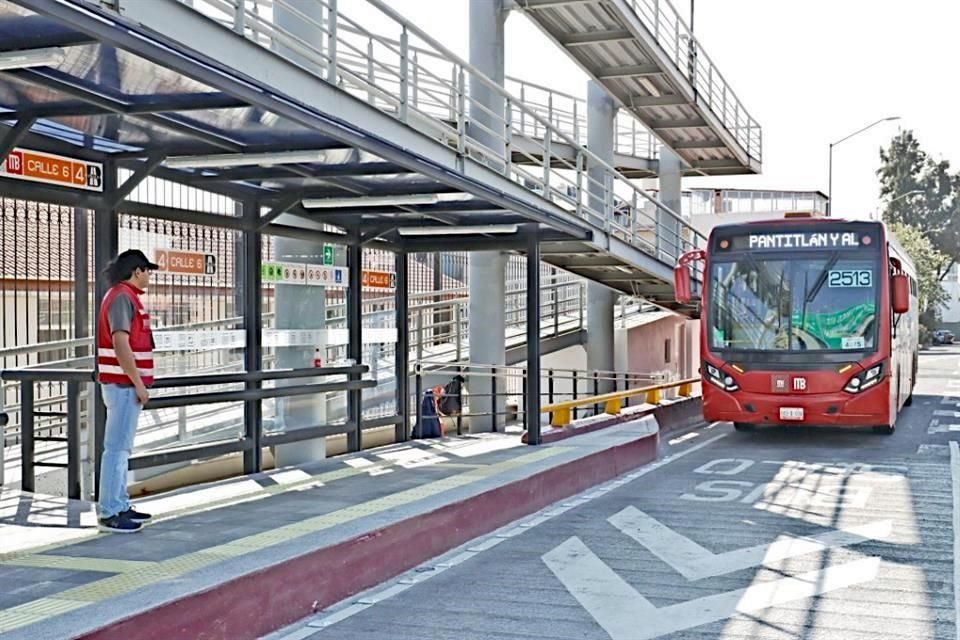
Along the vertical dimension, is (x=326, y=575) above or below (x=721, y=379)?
below

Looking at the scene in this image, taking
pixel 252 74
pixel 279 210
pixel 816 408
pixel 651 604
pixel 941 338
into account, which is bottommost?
pixel 651 604

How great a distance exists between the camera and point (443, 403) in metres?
19.4

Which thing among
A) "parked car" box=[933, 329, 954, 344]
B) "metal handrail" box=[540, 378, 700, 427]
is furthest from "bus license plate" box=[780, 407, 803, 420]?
"parked car" box=[933, 329, 954, 344]

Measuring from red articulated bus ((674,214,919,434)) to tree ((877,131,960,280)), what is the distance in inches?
3800

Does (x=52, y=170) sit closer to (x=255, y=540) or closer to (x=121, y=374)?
(x=121, y=374)

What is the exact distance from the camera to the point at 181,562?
272 inches

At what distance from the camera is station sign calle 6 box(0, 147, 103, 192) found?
8.30 metres

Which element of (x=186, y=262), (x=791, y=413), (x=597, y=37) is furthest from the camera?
(x=597, y=37)

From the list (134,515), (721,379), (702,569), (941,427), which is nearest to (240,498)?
(134,515)

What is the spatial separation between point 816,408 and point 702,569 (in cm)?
847

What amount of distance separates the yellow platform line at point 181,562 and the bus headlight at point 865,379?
7837 mm

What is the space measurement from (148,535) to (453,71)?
11.7 metres

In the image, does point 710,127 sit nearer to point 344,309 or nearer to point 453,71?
point 453,71

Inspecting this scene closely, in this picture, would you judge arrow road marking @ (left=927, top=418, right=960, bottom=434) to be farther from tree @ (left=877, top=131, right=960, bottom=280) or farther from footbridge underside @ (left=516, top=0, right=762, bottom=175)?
tree @ (left=877, top=131, right=960, bottom=280)
